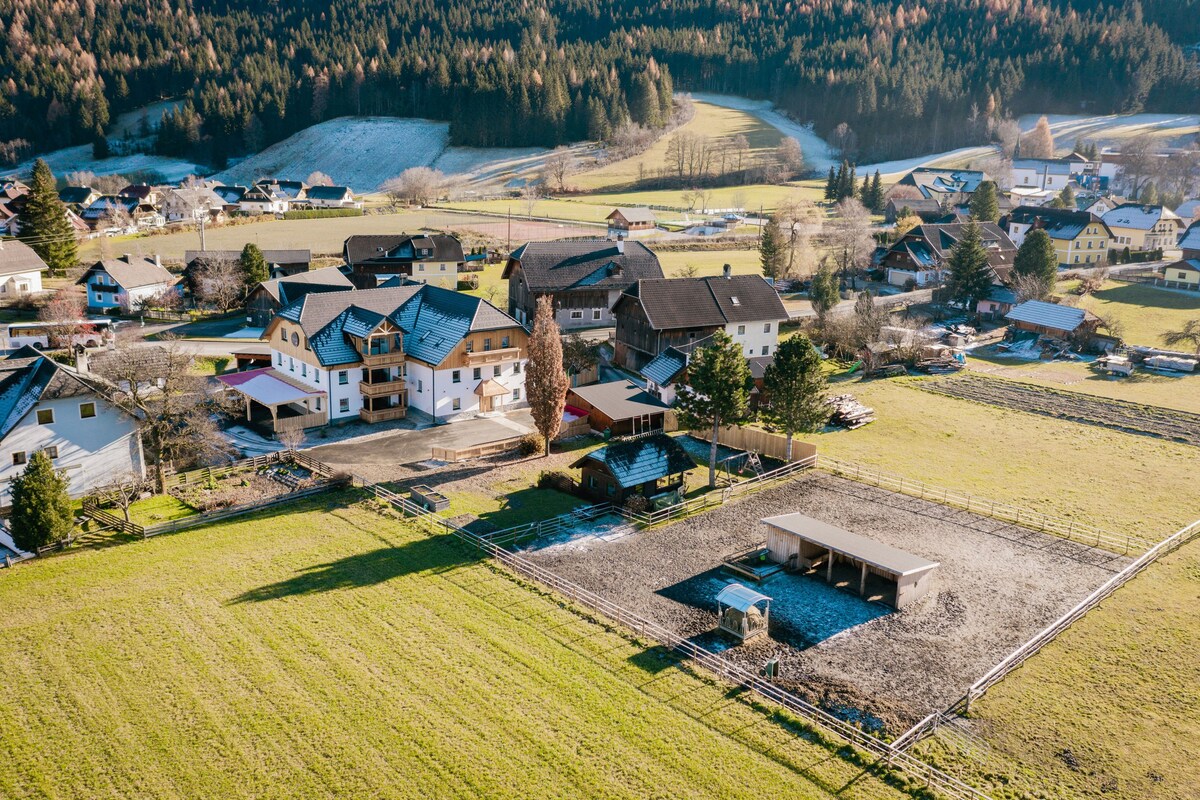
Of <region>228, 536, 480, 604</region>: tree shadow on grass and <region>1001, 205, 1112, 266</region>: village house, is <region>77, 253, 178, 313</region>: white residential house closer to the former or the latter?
<region>228, 536, 480, 604</region>: tree shadow on grass

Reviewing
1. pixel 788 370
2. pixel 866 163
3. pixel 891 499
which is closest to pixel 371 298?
pixel 788 370

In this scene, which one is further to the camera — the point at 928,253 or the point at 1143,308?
the point at 928,253

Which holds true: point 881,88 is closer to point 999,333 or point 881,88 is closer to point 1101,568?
point 999,333

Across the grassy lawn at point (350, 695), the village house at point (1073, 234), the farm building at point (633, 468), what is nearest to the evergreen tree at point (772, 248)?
the village house at point (1073, 234)

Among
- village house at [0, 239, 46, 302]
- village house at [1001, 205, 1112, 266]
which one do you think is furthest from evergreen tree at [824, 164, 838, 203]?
village house at [0, 239, 46, 302]

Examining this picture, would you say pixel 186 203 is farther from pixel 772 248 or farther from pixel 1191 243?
pixel 1191 243

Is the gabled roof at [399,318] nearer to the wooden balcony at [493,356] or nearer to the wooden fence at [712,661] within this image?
the wooden balcony at [493,356]

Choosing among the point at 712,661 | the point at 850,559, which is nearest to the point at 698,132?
the point at 850,559
